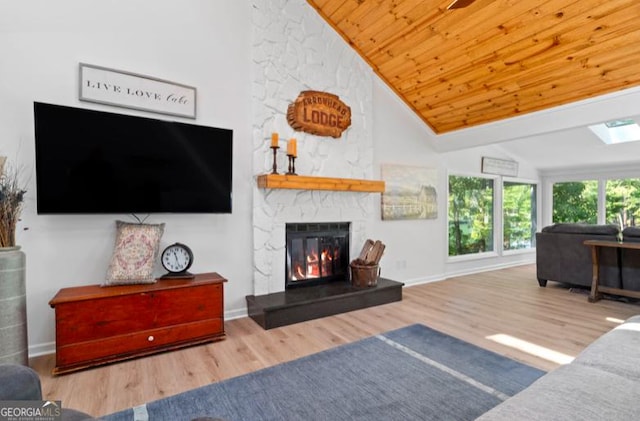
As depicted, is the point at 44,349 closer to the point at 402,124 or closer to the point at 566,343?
the point at 566,343

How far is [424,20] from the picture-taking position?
341 centimetres

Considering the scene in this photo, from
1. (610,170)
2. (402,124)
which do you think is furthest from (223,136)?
(610,170)

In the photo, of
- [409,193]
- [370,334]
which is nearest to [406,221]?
[409,193]

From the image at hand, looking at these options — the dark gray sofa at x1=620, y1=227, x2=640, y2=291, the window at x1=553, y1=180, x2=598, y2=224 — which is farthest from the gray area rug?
the window at x1=553, y1=180, x2=598, y2=224

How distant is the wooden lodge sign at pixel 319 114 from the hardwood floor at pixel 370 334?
85.0 inches

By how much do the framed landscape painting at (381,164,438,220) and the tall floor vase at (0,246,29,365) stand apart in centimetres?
376

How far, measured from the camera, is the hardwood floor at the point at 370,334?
205 cm

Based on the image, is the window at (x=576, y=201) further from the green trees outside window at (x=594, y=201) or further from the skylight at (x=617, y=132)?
the skylight at (x=617, y=132)

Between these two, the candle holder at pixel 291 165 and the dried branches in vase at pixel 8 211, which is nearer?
the dried branches in vase at pixel 8 211

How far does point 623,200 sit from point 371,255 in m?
5.78

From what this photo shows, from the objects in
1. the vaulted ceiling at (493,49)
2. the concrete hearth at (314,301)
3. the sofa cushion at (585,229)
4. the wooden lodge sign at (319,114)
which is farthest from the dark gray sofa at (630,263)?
the wooden lodge sign at (319,114)

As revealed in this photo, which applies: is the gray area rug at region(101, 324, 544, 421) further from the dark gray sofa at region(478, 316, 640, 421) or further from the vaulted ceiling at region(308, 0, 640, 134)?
the vaulted ceiling at region(308, 0, 640, 134)

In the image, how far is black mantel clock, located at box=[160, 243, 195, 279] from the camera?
9.25 feet

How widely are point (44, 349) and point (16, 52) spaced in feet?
7.54
